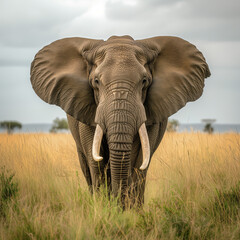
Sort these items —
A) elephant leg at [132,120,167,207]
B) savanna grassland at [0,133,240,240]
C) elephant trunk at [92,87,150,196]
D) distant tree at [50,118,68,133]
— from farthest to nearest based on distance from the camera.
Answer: distant tree at [50,118,68,133] → elephant leg at [132,120,167,207] → elephant trunk at [92,87,150,196] → savanna grassland at [0,133,240,240]

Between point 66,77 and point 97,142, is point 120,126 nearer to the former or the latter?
point 97,142

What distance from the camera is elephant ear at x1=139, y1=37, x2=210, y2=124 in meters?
6.01

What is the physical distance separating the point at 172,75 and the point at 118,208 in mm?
1982

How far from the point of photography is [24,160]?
8.84 meters

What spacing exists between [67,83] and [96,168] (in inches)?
50.3

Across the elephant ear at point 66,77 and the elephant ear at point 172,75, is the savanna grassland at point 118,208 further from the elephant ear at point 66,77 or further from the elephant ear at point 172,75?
the elephant ear at point 172,75

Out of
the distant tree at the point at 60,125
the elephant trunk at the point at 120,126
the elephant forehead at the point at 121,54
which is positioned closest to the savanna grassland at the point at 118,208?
the elephant trunk at the point at 120,126

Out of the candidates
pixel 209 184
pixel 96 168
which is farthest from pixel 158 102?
pixel 209 184

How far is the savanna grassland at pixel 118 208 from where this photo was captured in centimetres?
482

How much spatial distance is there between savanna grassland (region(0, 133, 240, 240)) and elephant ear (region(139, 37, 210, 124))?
116cm

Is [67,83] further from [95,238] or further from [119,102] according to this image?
[95,238]

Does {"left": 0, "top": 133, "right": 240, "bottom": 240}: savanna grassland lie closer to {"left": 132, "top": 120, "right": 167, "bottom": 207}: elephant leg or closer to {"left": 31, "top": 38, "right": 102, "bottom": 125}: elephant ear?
{"left": 132, "top": 120, "right": 167, "bottom": 207}: elephant leg

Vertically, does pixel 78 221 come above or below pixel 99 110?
below

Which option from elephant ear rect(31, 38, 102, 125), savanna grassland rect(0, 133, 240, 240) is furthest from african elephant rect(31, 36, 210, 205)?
savanna grassland rect(0, 133, 240, 240)
